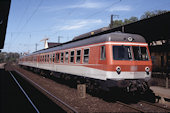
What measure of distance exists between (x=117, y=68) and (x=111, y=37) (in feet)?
4.94

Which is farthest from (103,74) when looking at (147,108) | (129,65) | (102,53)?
(147,108)

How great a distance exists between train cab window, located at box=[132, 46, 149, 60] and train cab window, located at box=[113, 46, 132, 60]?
12.6 inches

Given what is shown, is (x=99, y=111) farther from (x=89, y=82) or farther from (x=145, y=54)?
(x=145, y=54)

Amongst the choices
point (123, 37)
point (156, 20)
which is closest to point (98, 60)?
point (123, 37)

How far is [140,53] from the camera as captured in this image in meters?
9.05

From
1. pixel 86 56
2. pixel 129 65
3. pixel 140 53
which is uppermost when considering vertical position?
pixel 140 53

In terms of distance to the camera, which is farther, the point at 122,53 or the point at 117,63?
the point at 122,53

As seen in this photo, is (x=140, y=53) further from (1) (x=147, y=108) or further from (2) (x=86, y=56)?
(2) (x=86, y=56)

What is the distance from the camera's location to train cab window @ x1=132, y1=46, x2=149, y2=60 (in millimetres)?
8891

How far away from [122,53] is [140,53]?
106cm

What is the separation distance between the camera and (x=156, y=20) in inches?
421

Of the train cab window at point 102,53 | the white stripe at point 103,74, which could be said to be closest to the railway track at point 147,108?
the white stripe at point 103,74

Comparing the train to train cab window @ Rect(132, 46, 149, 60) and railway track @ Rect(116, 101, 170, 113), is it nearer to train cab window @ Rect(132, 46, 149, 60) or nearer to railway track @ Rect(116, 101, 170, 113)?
train cab window @ Rect(132, 46, 149, 60)

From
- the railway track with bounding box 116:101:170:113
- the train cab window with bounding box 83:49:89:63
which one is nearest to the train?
the train cab window with bounding box 83:49:89:63
